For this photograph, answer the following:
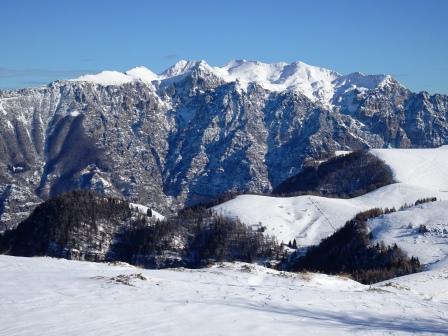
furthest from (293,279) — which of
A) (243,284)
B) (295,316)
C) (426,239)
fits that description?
(426,239)

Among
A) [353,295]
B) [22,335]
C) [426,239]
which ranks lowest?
[22,335]

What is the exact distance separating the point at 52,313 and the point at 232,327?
9499mm

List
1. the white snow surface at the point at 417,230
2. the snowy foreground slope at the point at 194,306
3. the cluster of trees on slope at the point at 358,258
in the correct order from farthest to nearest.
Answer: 1. the white snow surface at the point at 417,230
2. the cluster of trees on slope at the point at 358,258
3. the snowy foreground slope at the point at 194,306

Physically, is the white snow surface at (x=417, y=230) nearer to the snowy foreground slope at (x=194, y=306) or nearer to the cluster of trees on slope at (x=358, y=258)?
the cluster of trees on slope at (x=358, y=258)

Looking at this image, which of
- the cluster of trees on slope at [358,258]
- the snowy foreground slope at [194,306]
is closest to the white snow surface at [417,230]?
the cluster of trees on slope at [358,258]

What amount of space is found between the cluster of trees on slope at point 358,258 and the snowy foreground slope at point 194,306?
61186 millimetres

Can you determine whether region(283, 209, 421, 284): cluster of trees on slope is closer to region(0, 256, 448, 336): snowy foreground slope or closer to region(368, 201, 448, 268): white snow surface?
region(368, 201, 448, 268): white snow surface

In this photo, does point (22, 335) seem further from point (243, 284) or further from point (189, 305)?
point (243, 284)

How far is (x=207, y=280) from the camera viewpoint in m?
47.8

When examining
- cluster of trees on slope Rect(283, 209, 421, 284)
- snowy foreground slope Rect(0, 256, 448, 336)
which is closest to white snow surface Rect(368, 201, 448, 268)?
cluster of trees on slope Rect(283, 209, 421, 284)

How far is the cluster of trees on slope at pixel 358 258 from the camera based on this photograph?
390ft

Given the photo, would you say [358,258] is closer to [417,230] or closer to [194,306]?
[417,230]

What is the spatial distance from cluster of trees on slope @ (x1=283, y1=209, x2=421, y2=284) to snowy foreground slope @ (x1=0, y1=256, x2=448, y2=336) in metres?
61.2

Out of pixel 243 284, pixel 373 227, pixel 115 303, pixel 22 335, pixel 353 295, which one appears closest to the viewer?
pixel 22 335
